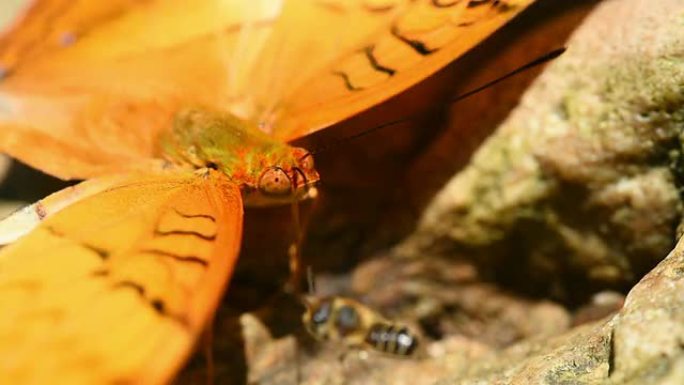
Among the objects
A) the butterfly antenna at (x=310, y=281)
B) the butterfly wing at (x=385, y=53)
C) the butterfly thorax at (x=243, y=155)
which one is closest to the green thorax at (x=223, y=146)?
the butterfly thorax at (x=243, y=155)

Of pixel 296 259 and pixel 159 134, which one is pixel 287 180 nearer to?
pixel 296 259

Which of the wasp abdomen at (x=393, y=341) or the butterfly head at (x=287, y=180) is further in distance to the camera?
the wasp abdomen at (x=393, y=341)

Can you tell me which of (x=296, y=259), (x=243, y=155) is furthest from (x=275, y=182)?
(x=296, y=259)

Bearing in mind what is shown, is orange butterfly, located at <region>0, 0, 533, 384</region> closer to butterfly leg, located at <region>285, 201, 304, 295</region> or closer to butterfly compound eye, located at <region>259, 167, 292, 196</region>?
butterfly compound eye, located at <region>259, 167, 292, 196</region>

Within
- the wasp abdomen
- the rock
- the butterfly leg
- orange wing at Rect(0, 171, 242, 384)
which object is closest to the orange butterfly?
orange wing at Rect(0, 171, 242, 384)

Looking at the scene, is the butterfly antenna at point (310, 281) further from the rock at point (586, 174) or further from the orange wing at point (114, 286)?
the orange wing at point (114, 286)
